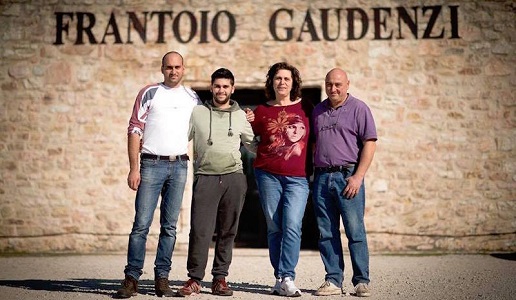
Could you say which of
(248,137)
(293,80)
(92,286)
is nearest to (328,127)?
(293,80)

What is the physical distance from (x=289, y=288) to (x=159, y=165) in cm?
125

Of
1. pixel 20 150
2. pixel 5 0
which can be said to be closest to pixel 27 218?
pixel 20 150

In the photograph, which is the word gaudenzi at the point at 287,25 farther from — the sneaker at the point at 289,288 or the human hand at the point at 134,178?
the sneaker at the point at 289,288

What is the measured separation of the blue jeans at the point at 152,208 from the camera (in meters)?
3.74

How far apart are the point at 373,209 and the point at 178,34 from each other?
3430 mm

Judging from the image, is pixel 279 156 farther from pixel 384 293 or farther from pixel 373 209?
pixel 373 209

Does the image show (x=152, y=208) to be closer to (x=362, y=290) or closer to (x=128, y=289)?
(x=128, y=289)

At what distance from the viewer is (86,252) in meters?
6.96

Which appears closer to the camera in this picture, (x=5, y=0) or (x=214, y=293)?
(x=214, y=293)

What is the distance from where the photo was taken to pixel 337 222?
3898mm

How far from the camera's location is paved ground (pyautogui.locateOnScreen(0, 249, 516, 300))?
155 inches

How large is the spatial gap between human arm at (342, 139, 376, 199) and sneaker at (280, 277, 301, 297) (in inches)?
28.5

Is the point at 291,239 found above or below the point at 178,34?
below

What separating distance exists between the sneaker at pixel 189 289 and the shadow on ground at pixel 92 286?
0.28 metres
